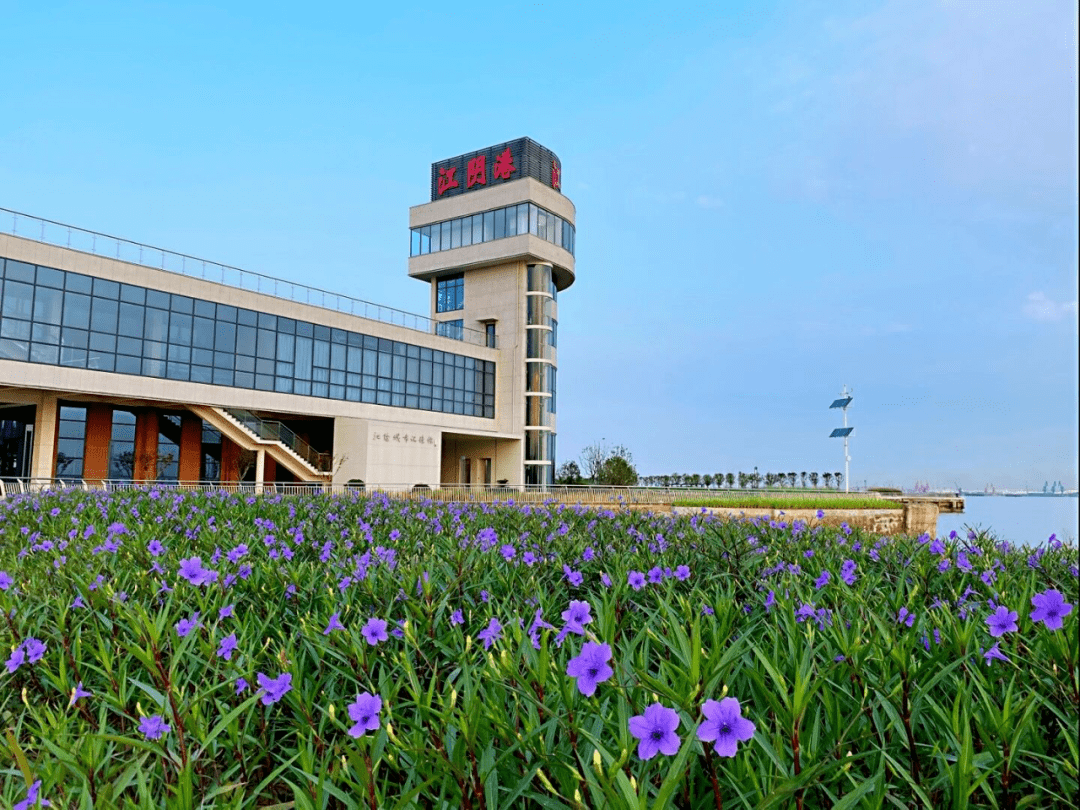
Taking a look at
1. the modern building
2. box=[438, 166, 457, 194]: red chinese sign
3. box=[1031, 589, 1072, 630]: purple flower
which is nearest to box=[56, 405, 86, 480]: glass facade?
the modern building

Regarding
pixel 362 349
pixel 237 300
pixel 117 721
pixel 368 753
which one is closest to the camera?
pixel 368 753

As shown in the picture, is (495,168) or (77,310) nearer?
(77,310)

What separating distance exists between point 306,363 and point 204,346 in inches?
209

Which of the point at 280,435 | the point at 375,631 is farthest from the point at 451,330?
the point at 375,631

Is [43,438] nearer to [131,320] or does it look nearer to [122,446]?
[122,446]

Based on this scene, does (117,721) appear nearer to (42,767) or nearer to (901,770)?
(42,767)

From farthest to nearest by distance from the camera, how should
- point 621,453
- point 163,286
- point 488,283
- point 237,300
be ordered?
point 621,453
point 488,283
point 237,300
point 163,286

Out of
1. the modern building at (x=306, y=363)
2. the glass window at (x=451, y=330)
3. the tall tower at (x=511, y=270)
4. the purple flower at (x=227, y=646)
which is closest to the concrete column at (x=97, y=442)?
the modern building at (x=306, y=363)

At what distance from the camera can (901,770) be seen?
4.65 feet

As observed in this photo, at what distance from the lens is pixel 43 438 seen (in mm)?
27109

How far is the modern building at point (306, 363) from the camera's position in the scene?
26.9 m

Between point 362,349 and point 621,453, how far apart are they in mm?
22703

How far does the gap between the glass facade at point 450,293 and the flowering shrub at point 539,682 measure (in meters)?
43.6

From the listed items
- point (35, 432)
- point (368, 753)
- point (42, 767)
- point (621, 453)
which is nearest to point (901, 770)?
point (368, 753)
